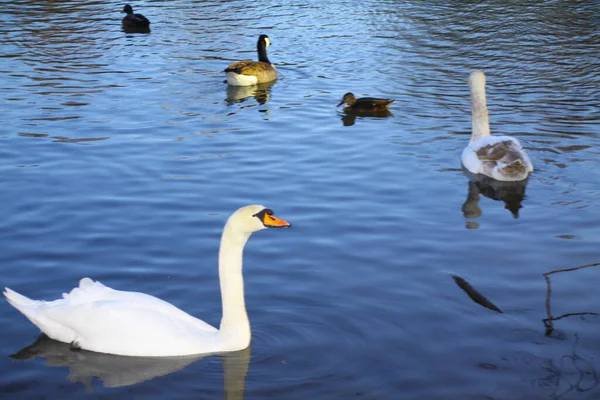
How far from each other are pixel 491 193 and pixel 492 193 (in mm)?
13

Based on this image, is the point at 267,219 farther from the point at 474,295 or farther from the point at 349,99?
the point at 349,99

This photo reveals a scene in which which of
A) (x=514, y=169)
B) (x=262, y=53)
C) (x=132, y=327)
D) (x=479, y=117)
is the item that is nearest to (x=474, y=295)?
(x=132, y=327)

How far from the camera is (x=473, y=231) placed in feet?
34.7

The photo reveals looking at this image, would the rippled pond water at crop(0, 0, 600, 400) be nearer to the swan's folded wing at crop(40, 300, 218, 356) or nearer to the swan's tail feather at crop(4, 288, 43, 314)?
the swan's folded wing at crop(40, 300, 218, 356)

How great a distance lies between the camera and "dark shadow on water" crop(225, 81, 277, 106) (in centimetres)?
1858

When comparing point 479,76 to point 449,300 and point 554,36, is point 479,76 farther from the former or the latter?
point 554,36

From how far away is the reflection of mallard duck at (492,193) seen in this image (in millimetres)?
11562

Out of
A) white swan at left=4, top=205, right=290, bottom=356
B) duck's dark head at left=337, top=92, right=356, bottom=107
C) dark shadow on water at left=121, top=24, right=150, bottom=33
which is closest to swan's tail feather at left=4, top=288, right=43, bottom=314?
white swan at left=4, top=205, right=290, bottom=356

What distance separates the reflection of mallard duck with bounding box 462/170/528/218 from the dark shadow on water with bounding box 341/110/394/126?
335cm

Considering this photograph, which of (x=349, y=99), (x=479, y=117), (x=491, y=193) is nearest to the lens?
(x=491, y=193)

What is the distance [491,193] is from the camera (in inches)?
493

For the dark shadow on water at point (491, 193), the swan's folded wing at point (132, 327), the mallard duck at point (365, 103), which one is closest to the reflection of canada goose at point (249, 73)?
the mallard duck at point (365, 103)

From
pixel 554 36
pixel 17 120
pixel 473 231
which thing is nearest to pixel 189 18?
pixel 554 36

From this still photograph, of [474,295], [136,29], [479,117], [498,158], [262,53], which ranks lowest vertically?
[136,29]
